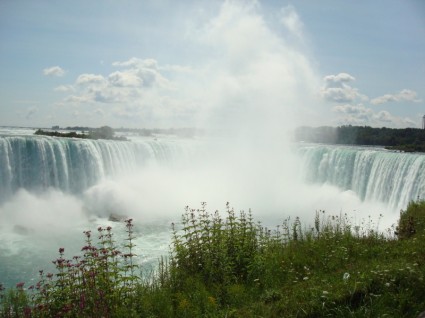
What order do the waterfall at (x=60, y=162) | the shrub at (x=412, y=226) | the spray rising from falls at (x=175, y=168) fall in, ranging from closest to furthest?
1. the shrub at (x=412, y=226)
2. the waterfall at (x=60, y=162)
3. the spray rising from falls at (x=175, y=168)

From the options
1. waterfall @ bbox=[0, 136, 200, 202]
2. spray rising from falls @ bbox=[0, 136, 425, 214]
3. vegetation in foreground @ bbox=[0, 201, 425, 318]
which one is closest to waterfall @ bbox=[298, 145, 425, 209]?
spray rising from falls @ bbox=[0, 136, 425, 214]

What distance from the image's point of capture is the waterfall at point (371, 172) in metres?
20.7

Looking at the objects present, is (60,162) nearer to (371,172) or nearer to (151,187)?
(151,187)

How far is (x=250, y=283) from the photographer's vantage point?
19.5 ft

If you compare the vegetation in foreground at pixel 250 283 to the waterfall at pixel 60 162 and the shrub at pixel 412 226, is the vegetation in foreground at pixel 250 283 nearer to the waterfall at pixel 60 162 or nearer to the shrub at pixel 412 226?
the shrub at pixel 412 226

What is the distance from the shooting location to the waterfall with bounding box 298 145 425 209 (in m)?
20.7

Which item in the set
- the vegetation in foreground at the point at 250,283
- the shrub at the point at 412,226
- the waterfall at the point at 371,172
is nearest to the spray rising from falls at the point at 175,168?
the waterfall at the point at 371,172

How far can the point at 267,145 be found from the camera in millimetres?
40031

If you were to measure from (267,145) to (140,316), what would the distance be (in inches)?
1428

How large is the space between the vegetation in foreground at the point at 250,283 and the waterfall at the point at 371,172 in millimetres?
14457

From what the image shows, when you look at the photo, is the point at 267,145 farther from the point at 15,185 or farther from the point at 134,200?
the point at 15,185

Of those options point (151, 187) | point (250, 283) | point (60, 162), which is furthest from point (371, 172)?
point (60, 162)

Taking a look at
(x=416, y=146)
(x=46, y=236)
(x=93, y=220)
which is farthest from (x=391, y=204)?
(x=416, y=146)

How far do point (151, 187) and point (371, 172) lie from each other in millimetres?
17233
